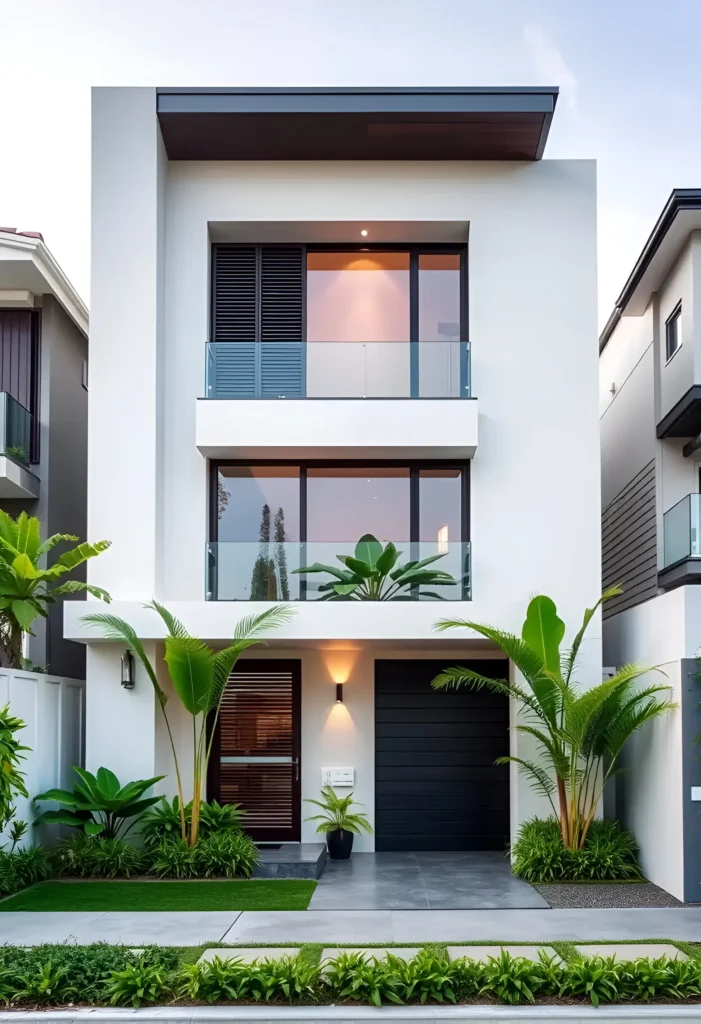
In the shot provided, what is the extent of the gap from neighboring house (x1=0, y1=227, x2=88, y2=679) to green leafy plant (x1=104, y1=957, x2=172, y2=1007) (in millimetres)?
9344

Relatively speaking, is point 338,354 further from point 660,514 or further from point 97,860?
point 97,860

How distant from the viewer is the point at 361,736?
16172 mm

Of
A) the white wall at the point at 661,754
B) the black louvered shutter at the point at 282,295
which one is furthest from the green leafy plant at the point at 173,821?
the black louvered shutter at the point at 282,295

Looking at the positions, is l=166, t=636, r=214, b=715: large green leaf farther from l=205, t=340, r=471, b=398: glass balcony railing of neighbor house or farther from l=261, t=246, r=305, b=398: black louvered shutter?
l=261, t=246, r=305, b=398: black louvered shutter

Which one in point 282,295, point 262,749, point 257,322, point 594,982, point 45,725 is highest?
point 282,295

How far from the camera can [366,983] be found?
7613 millimetres

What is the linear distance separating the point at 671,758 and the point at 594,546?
11.6 ft

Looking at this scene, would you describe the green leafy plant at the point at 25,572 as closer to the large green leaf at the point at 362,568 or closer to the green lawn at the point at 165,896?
the large green leaf at the point at 362,568

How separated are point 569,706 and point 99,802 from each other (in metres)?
5.90

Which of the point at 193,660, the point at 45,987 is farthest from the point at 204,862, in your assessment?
the point at 45,987

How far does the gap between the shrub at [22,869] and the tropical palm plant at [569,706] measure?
5.32 metres

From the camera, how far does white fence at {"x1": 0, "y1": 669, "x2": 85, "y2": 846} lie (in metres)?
13.2

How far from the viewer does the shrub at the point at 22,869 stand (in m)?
12.3

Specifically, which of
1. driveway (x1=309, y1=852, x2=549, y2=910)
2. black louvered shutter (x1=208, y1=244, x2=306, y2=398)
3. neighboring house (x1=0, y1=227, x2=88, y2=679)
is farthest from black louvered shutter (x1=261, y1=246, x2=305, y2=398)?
driveway (x1=309, y1=852, x2=549, y2=910)
